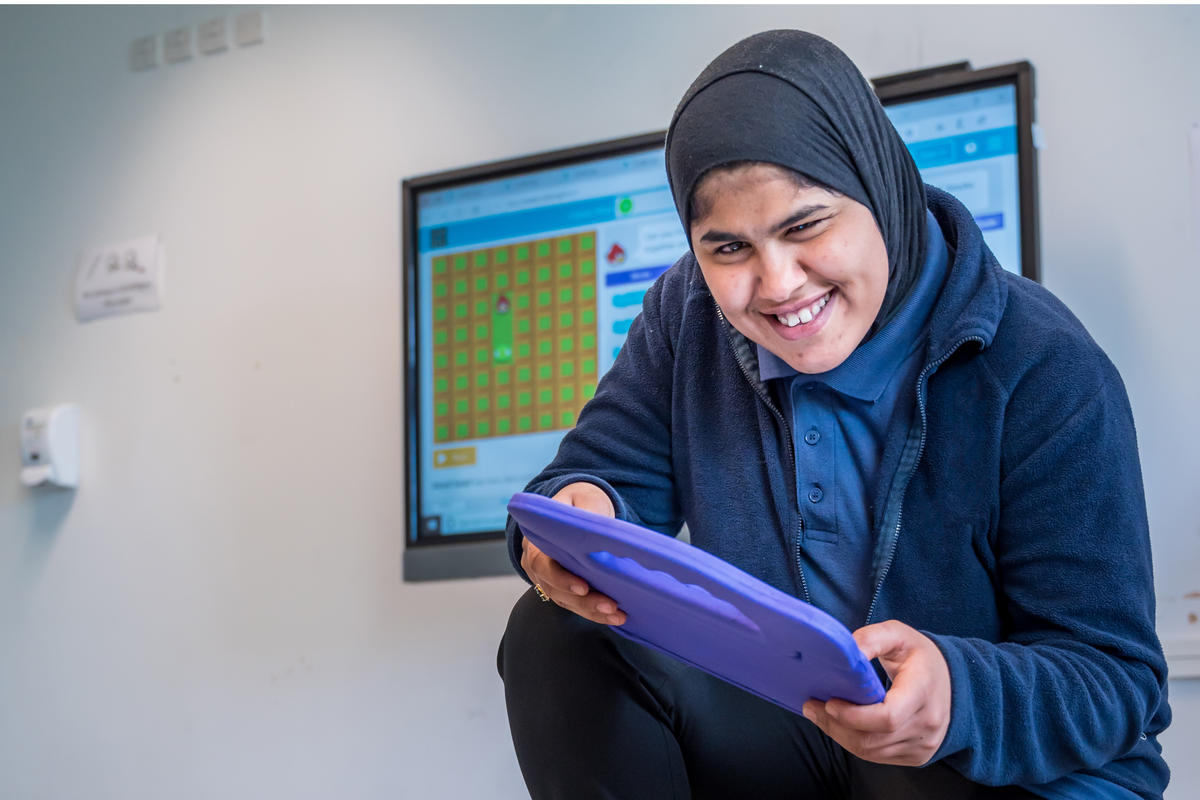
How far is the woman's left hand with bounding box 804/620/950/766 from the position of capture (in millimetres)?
746

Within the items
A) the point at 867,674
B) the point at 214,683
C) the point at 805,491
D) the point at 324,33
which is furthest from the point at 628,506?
the point at 324,33

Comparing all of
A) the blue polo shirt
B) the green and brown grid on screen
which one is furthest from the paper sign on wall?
the blue polo shirt

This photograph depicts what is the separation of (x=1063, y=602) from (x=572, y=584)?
350 mm

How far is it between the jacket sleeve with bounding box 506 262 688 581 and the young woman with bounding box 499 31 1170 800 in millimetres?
32

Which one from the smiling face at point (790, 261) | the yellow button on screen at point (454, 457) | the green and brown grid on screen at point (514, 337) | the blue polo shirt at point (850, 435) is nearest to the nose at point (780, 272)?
the smiling face at point (790, 261)

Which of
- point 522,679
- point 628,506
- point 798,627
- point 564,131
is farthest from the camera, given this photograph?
point 564,131

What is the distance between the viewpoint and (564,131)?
6.59 feet

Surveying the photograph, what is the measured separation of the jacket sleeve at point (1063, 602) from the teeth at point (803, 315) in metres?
0.16

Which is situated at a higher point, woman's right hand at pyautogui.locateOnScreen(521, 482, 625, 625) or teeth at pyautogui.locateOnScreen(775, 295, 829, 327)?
teeth at pyautogui.locateOnScreen(775, 295, 829, 327)

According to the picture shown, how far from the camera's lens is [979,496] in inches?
37.2

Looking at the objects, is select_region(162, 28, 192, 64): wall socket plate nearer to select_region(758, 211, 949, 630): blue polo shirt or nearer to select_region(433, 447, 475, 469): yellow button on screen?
select_region(433, 447, 475, 469): yellow button on screen

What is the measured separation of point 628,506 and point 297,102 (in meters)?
1.49

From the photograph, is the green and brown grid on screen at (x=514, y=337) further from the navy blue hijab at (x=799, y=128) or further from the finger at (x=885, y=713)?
the finger at (x=885, y=713)

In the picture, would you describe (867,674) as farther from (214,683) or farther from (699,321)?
(214,683)
